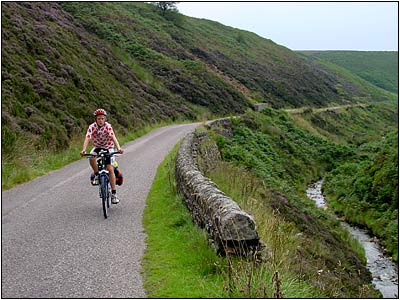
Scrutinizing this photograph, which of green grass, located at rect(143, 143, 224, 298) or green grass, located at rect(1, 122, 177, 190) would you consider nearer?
green grass, located at rect(143, 143, 224, 298)

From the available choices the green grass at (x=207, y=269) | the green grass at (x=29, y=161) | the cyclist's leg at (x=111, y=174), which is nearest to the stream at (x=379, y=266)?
the green grass at (x=207, y=269)

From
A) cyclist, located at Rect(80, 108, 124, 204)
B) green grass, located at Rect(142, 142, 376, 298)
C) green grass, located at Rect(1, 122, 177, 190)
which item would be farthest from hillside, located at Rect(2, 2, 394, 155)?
green grass, located at Rect(142, 142, 376, 298)

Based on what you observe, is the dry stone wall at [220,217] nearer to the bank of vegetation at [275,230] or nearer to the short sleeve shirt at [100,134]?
the bank of vegetation at [275,230]

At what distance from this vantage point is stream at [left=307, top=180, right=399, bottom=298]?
12.9 m

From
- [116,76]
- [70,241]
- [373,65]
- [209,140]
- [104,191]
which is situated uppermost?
[116,76]

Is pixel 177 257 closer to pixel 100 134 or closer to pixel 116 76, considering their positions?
pixel 100 134

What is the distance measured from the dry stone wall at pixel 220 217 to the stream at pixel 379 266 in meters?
6.41

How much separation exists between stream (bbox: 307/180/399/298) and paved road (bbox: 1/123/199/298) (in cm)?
653

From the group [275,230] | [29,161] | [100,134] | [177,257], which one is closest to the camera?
[177,257]

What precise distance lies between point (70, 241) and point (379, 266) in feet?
33.0

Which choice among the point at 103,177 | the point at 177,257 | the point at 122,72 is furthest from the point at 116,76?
the point at 177,257

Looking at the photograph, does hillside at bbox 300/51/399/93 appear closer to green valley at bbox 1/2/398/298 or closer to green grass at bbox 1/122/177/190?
green valley at bbox 1/2/398/298

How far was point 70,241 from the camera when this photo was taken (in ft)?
26.2

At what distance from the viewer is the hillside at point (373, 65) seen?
13738 centimetres
